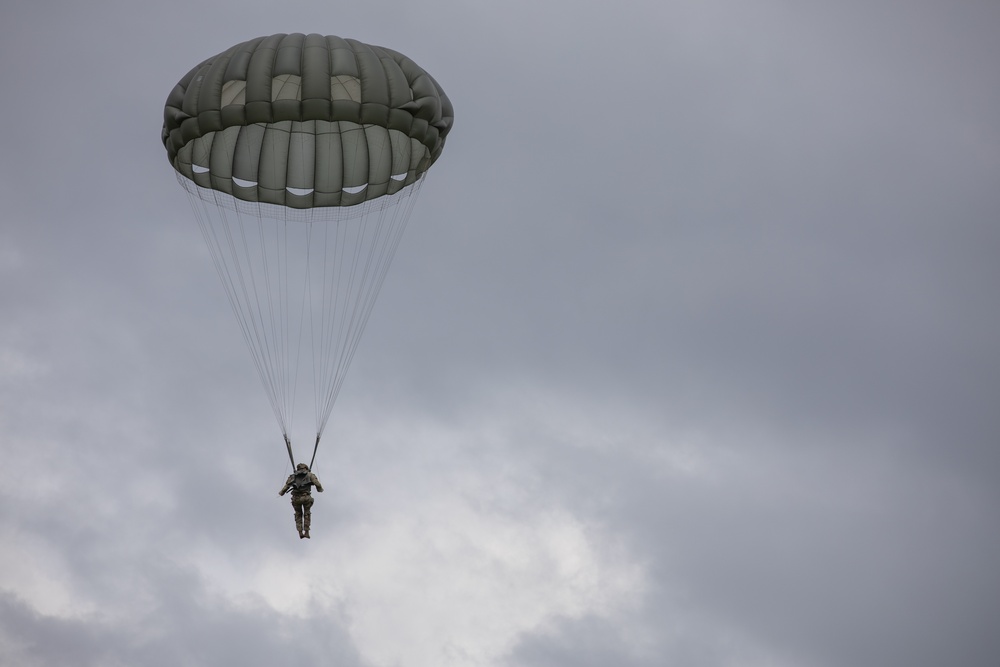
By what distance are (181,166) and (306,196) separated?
3.37m

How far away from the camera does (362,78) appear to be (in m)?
35.7

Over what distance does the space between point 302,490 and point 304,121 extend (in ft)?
30.6

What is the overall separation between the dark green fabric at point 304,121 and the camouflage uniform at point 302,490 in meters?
7.51

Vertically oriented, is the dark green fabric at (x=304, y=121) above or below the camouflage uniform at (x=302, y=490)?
above

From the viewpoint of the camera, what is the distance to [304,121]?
35.7 meters

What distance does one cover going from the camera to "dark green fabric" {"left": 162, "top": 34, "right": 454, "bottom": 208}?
116 ft

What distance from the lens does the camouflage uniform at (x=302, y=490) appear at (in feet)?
113

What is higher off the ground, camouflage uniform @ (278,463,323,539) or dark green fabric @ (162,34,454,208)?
dark green fabric @ (162,34,454,208)

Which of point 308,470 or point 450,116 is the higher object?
point 450,116

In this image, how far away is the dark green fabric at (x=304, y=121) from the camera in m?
35.2

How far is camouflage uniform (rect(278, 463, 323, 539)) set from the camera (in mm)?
34562

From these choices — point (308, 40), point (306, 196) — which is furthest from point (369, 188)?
point (308, 40)

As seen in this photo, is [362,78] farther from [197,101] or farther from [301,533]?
[301,533]

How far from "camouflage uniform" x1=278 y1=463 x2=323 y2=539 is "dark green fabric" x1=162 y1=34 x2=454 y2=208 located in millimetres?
7507
